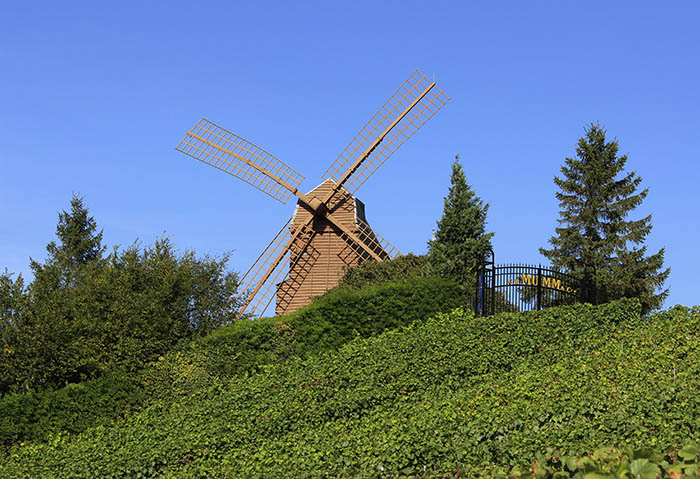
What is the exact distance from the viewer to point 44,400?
18906 millimetres

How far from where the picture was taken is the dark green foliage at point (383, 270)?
2628cm

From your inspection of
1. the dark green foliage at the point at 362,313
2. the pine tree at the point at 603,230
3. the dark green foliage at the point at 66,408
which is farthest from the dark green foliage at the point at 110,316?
the pine tree at the point at 603,230

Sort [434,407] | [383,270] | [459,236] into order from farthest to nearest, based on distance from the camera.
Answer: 1. [383,270]
2. [459,236]
3. [434,407]

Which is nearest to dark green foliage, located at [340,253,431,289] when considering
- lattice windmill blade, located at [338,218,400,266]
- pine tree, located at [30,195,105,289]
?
lattice windmill blade, located at [338,218,400,266]

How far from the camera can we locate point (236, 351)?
66.1 feet

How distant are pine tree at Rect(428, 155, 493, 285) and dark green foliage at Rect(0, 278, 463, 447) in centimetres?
239

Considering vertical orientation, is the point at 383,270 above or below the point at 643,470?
above

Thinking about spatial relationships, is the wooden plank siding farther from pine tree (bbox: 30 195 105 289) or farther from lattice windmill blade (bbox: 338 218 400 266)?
pine tree (bbox: 30 195 105 289)

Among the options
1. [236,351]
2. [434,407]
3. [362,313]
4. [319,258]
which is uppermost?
[319,258]

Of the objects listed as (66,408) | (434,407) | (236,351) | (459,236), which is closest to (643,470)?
(434,407)

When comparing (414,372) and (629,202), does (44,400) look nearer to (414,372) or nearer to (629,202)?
(414,372)

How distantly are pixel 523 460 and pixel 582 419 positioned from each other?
4.85 feet

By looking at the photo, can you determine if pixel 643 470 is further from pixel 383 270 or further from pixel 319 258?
pixel 319 258

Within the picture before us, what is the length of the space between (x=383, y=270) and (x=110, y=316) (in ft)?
32.6
